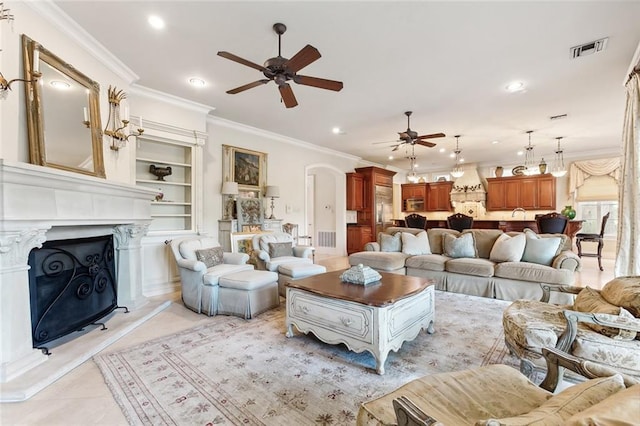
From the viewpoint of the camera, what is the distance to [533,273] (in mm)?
3758

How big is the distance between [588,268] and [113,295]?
861 cm

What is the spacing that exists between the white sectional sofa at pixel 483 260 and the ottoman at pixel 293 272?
1.27m

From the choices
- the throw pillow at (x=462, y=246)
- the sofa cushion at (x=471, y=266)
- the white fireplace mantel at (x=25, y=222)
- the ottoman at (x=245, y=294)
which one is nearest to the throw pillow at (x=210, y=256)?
the ottoman at (x=245, y=294)

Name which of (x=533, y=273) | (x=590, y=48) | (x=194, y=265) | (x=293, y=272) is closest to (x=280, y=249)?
(x=293, y=272)

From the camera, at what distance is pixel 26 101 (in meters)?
2.21

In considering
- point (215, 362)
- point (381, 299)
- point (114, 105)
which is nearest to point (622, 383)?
point (381, 299)

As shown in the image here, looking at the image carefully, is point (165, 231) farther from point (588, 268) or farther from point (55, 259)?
point (588, 268)

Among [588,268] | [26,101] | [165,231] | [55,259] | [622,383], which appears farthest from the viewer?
[588,268]

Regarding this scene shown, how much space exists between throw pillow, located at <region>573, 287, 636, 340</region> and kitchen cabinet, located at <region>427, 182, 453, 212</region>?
8.13 metres

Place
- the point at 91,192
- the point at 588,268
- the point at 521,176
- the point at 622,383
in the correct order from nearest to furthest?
the point at 622,383
the point at 91,192
the point at 588,268
the point at 521,176

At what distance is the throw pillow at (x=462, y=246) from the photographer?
4.55 metres

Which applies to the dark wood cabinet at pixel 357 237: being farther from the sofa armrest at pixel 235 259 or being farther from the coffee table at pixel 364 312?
the coffee table at pixel 364 312

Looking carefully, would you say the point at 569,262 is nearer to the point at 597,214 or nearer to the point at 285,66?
the point at 285,66

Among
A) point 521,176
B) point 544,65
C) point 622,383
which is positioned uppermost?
point 544,65
